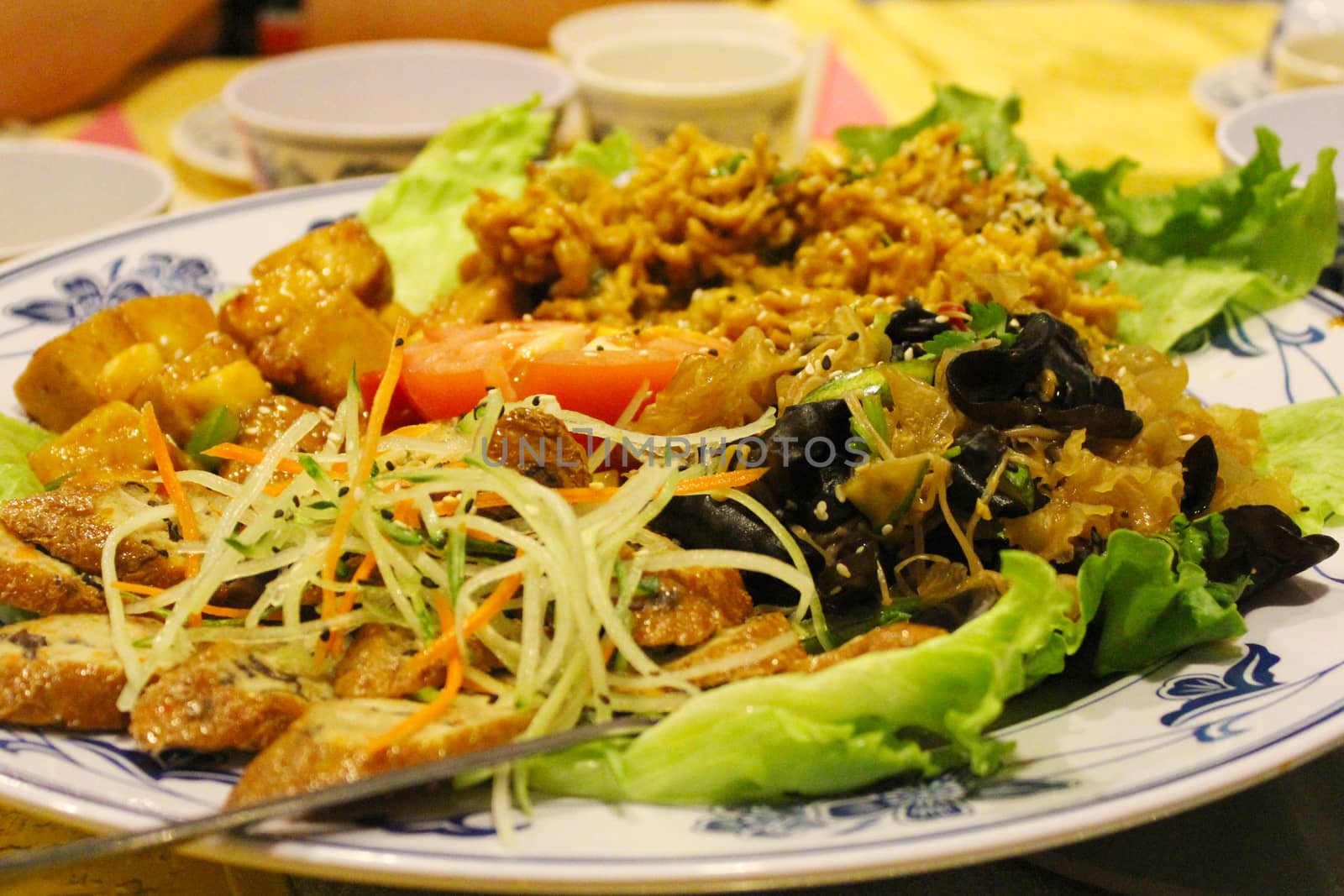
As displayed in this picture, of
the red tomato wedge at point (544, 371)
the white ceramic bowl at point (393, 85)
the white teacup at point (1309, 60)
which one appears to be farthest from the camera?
the white ceramic bowl at point (393, 85)

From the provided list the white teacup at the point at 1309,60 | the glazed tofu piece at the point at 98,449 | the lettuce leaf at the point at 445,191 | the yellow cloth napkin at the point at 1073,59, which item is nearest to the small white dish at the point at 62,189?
the lettuce leaf at the point at 445,191

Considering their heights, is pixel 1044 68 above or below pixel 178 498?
above

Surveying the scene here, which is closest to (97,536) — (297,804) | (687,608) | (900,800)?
(297,804)

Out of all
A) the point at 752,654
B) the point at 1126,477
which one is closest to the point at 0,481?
the point at 752,654

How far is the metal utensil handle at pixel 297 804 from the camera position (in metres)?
1.39

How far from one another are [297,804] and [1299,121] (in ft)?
15.8

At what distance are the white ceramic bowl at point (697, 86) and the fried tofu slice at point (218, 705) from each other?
3.45 m

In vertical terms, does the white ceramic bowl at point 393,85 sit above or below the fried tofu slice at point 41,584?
above

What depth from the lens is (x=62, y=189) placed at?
4703 millimetres

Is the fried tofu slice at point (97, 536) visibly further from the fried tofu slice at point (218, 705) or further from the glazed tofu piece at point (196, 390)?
the glazed tofu piece at point (196, 390)

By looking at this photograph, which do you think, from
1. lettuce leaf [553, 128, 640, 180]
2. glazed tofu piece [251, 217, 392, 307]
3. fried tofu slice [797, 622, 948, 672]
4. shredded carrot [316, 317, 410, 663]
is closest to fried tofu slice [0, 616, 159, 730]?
shredded carrot [316, 317, 410, 663]

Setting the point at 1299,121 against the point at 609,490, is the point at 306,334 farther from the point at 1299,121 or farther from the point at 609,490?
the point at 1299,121

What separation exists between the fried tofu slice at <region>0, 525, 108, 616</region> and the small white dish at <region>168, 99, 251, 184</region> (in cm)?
339

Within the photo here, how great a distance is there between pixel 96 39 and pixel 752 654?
6.61 metres
